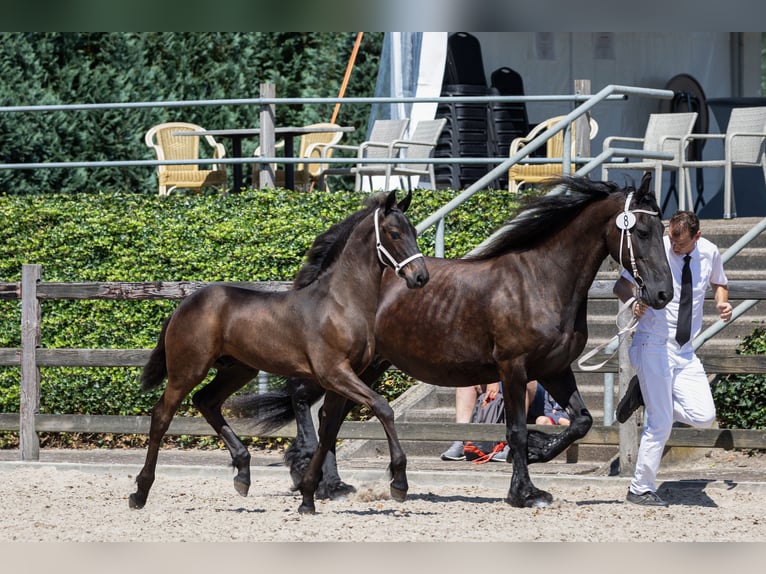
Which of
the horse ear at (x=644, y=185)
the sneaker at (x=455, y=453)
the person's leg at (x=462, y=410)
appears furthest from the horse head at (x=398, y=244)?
the sneaker at (x=455, y=453)

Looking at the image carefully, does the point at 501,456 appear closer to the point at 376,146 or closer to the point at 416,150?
the point at 416,150

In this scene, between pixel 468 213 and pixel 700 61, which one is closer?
pixel 468 213

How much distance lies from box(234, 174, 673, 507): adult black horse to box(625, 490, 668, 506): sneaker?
1.57 feet

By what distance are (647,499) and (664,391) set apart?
65cm

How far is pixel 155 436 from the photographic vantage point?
5.99m

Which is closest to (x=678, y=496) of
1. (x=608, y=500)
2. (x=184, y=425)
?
(x=608, y=500)

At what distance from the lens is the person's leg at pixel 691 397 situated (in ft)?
18.9

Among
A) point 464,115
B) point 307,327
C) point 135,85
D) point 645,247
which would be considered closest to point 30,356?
point 307,327

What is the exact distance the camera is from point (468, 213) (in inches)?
354

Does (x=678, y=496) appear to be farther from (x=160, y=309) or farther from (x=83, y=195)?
(x=83, y=195)

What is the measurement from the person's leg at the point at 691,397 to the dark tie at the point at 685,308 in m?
0.17

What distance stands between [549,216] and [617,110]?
7.05m

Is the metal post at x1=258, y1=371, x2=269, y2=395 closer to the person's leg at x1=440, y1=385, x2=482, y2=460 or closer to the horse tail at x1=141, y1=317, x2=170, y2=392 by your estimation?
the person's leg at x1=440, y1=385, x2=482, y2=460
